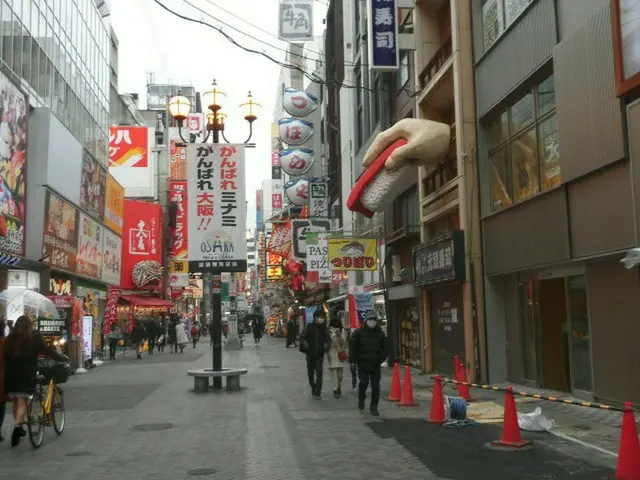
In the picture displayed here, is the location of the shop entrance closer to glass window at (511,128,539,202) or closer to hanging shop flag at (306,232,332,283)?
glass window at (511,128,539,202)

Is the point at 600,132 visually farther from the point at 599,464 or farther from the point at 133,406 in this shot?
the point at 133,406

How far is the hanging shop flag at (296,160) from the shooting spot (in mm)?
44094

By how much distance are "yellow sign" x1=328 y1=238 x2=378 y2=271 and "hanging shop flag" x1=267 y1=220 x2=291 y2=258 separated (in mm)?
16991

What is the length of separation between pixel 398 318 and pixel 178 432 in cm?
1652

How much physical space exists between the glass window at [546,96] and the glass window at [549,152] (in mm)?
231

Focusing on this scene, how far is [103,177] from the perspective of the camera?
36.2 m

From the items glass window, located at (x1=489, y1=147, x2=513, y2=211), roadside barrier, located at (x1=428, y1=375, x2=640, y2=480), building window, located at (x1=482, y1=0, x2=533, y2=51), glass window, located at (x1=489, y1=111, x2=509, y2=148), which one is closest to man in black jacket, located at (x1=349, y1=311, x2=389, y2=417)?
roadside barrier, located at (x1=428, y1=375, x2=640, y2=480)

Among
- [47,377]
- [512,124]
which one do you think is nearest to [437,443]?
[47,377]

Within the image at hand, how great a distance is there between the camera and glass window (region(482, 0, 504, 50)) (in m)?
17.1

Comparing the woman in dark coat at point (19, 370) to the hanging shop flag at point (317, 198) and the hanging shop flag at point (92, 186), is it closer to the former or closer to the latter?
the hanging shop flag at point (92, 186)

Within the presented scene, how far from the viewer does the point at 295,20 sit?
138 ft

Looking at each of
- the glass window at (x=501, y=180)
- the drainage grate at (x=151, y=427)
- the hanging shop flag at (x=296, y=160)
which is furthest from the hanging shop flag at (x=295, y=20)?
the drainage grate at (x=151, y=427)

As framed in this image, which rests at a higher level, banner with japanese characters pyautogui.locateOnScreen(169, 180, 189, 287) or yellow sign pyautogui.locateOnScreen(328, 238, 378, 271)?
banner with japanese characters pyautogui.locateOnScreen(169, 180, 189, 287)

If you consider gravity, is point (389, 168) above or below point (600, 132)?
above
